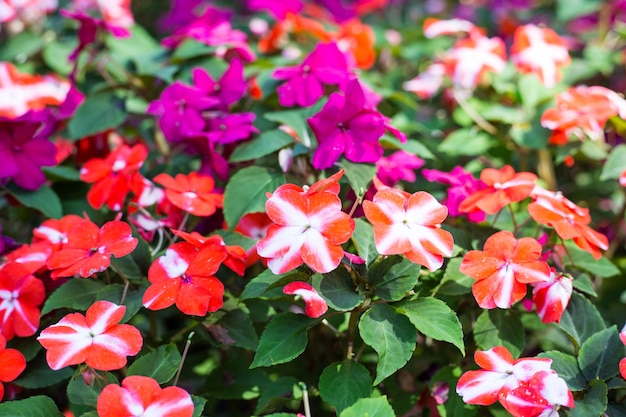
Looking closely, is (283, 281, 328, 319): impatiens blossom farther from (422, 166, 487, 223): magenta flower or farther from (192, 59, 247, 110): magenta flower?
(192, 59, 247, 110): magenta flower

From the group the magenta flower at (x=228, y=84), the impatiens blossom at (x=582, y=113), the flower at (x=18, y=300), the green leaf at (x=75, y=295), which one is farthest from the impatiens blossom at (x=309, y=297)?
the impatiens blossom at (x=582, y=113)

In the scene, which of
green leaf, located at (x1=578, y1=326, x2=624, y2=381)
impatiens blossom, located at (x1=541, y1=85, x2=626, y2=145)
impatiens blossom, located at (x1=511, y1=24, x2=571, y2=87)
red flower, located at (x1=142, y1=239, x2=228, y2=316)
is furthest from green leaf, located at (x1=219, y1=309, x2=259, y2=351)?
impatiens blossom, located at (x1=511, y1=24, x2=571, y2=87)

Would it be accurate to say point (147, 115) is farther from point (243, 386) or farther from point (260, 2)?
point (243, 386)

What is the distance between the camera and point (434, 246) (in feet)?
3.02

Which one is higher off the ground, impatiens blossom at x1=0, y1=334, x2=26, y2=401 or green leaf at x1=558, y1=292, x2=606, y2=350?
green leaf at x1=558, y1=292, x2=606, y2=350

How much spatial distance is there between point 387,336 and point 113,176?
0.63 meters

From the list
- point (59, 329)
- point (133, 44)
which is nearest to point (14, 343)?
point (59, 329)

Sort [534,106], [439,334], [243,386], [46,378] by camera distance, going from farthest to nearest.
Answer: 1. [534,106]
2. [243,386]
3. [46,378]
4. [439,334]

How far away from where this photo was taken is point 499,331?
1.03 meters

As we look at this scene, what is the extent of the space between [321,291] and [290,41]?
114 centimetres

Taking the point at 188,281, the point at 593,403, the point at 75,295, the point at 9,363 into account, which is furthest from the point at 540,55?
the point at 9,363

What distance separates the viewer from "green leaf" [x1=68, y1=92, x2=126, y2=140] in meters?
1.46

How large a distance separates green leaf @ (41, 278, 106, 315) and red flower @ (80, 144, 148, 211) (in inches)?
7.4

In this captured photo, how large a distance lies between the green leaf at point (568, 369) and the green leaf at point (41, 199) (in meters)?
0.89
